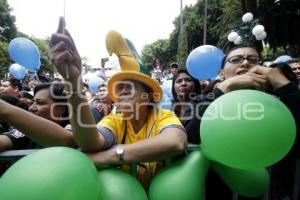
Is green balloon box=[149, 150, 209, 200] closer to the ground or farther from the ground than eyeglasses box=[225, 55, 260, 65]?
closer to the ground

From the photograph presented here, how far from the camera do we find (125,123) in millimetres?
2070

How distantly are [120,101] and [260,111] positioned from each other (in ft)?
2.91

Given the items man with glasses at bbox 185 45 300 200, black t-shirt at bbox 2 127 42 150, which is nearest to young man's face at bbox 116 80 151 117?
man with glasses at bbox 185 45 300 200

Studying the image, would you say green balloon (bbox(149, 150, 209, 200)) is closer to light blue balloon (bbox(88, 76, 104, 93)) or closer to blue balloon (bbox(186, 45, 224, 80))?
blue balloon (bbox(186, 45, 224, 80))

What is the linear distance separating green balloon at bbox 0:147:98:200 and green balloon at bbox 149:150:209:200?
342 mm

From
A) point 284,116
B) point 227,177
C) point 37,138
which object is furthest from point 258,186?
point 37,138

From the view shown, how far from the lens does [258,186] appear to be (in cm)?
175

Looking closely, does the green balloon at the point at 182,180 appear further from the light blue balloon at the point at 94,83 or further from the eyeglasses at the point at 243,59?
the light blue balloon at the point at 94,83

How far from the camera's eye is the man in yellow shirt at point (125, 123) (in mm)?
1436

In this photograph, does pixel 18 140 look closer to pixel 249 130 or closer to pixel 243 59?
pixel 249 130

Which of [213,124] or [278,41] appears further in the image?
[278,41]

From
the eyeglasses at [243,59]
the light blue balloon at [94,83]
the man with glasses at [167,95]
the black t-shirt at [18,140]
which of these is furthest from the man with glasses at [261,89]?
the light blue balloon at [94,83]

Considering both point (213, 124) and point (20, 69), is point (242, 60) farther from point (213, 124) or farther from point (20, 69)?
point (20, 69)

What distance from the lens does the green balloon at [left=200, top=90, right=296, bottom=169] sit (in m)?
1.46
